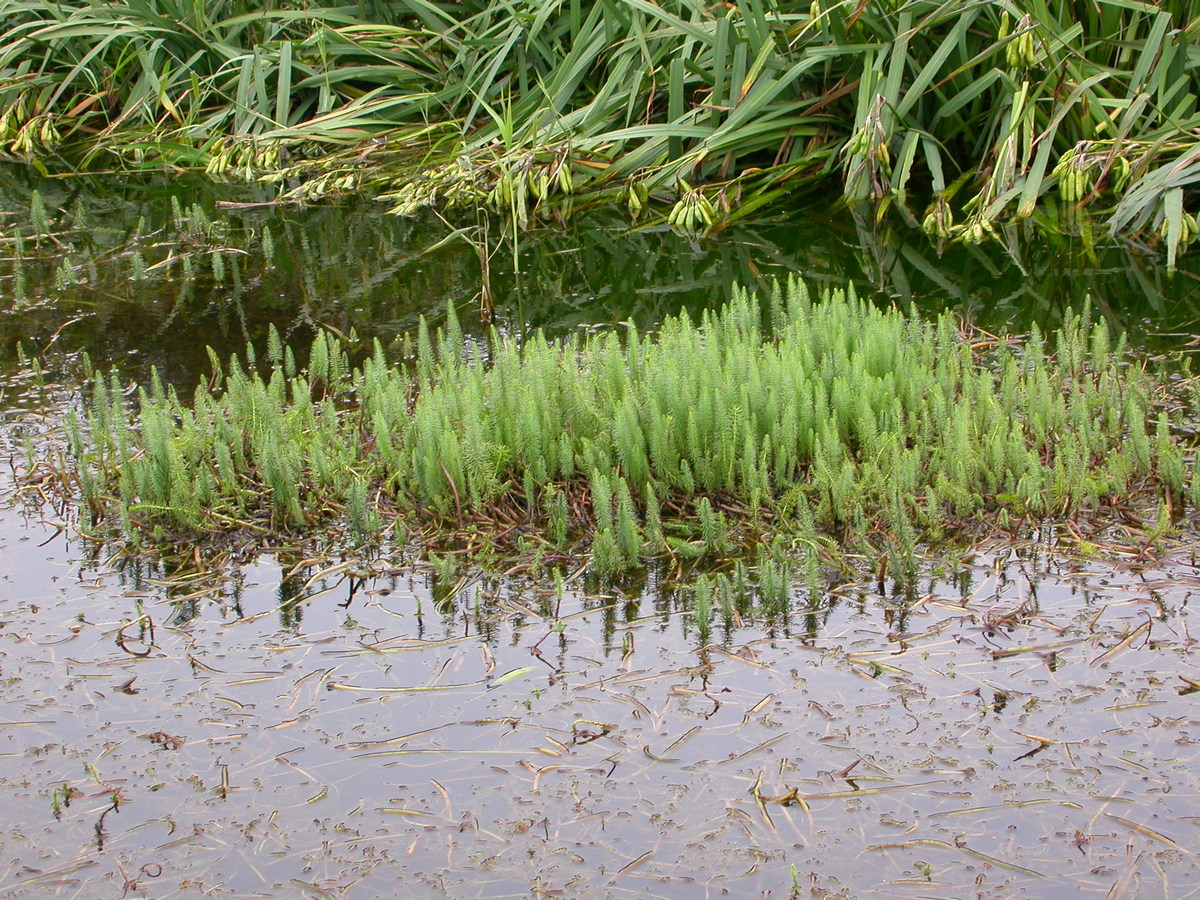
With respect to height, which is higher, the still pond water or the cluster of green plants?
the cluster of green plants

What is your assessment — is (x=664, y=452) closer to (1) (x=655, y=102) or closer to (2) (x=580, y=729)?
(2) (x=580, y=729)

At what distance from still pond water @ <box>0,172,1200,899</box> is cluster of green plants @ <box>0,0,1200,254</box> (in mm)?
4032

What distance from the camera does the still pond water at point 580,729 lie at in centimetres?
270

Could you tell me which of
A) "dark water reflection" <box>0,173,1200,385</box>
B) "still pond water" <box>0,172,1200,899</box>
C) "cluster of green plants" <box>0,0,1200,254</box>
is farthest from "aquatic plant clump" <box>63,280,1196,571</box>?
"cluster of green plants" <box>0,0,1200,254</box>

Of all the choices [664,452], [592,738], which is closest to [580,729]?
[592,738]

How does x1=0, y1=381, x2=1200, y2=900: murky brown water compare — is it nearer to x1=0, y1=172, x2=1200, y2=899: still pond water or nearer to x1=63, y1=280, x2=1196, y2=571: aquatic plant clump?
x1=0, y1=172, x2=1200, y2=899: still pond water

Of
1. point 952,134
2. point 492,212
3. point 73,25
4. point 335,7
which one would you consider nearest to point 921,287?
point 952,134

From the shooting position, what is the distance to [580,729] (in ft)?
10.3

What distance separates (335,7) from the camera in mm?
10836

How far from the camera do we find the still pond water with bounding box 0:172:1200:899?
2.70 metres

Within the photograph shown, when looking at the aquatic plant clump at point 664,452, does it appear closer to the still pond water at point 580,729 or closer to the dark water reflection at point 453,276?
the still pond water at point 580,729

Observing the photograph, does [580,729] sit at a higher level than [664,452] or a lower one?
lower

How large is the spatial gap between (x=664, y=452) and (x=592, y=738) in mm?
1306

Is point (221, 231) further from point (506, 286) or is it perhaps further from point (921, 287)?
point (921, 287)
